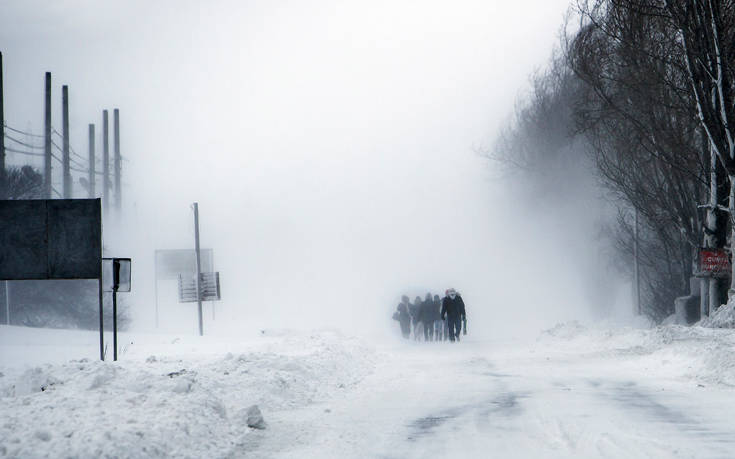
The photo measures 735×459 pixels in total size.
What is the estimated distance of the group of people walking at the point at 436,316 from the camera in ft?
98.5

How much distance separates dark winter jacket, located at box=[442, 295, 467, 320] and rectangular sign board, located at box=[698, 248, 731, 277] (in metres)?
8.95

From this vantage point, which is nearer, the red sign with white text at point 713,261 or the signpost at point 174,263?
the red sign with white text at point 713,261

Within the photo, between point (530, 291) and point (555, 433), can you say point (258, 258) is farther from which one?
point (555, 433)

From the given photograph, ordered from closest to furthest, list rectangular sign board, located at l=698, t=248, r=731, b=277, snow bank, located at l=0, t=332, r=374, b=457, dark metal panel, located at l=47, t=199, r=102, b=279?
snow bank, located at l=0, t=332, r=374, b=457 < dark metal panel, located at l=47, t=199, r=102, b=279 < rectangular sign board, located at l=698, t=248, r=731, b=277

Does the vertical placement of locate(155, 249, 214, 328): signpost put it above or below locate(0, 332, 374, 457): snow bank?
above

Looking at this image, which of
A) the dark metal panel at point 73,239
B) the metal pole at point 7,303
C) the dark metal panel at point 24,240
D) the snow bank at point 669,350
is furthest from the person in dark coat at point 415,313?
the dark metal panel at point 24,240

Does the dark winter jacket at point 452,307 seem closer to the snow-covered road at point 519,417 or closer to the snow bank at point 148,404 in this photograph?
the snow-covered road at point 519,417

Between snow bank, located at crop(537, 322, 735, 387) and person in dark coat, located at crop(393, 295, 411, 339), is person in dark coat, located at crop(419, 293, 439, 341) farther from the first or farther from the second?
snow bank, located at crop(537, 322, 735, 387)

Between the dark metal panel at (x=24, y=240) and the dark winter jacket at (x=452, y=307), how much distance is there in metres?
17.4

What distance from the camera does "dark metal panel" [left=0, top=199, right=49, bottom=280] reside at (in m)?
13.9

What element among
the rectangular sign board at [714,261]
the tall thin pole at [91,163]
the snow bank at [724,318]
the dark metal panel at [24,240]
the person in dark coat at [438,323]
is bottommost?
the person in dark coat at [438,323]

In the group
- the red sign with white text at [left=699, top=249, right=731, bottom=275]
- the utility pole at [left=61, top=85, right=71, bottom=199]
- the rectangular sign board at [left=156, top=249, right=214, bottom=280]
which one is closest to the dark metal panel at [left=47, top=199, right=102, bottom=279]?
the red sign with white text at [left=699, top=249, right=731, bottom=275]

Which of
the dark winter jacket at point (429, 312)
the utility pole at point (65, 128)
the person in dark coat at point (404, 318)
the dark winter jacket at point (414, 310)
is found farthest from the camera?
the utility pole at point (65, 128)

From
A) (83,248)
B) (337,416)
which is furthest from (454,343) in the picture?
(337,416)
